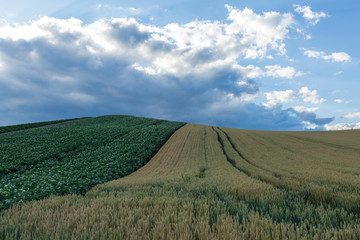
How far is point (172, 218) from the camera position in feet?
13.7

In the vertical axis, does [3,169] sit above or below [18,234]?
below

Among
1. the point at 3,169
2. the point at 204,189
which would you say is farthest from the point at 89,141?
the point at 204,189

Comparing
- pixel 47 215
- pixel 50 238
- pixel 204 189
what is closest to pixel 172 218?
pixel 50 238

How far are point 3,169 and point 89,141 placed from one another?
13401 mm

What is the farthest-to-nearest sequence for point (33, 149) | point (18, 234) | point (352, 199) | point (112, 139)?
point (112, 139) → point (33, 149) → point (352, 199) → point (18, 234)

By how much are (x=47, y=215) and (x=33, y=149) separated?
2846 centimetres

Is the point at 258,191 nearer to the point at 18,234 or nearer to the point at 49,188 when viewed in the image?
the point at 18,234

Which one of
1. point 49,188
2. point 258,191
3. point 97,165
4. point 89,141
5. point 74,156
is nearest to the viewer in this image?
point 258,191

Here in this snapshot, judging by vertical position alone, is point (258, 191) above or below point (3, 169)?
above

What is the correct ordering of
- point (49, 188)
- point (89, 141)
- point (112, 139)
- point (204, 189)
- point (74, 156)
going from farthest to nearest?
1. point (112, 139)
2. point (89, 141)
3. point (74, 156)
4. point (49, 188)
5. point (204, 189)

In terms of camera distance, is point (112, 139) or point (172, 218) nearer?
point (172, 218)

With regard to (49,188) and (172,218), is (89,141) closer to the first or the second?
(49,188)

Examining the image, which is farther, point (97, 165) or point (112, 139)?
point (112, 139)

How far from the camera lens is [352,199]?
6.43m
